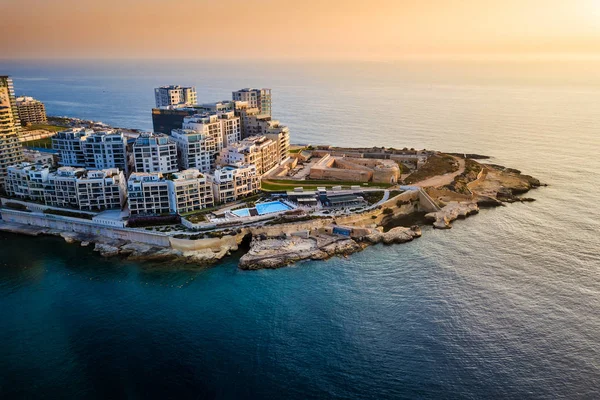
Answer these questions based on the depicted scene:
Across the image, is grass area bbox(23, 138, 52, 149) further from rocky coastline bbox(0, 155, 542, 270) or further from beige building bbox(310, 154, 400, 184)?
beige building bbox(310, 154, 400, 184)

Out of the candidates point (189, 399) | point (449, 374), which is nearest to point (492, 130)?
point (449, 374)

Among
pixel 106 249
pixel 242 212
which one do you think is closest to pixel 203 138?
pixel 242 212

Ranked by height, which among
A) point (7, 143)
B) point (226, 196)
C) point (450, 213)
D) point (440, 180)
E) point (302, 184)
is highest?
point (7, 143)

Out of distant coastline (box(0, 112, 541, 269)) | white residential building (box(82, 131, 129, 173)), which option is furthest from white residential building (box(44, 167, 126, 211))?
white residential building (box(82, 131, 129, 173))

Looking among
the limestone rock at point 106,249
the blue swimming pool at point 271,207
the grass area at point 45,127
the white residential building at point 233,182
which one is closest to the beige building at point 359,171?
the white residential building at point 233,182

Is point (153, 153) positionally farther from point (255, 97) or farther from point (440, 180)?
point (440, 180)

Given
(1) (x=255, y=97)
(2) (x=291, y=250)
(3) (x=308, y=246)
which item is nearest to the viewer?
(2) (x=291, y=250)
